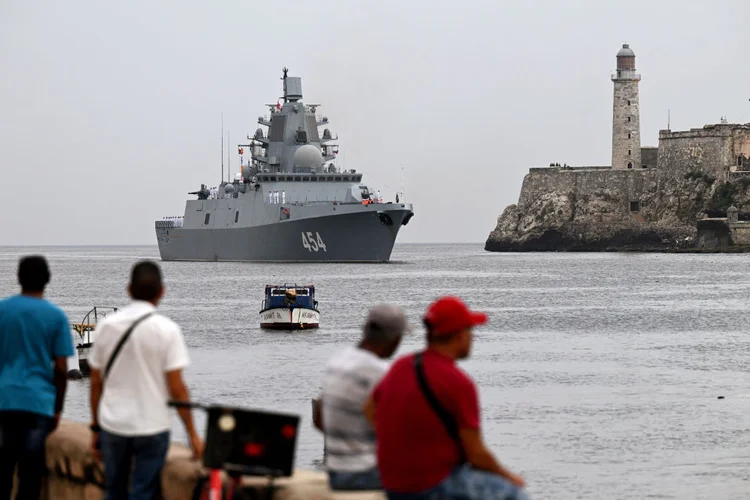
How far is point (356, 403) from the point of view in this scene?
5312mm

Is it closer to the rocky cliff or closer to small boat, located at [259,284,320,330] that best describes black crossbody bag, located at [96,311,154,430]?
small boat, located at [259,284,320,330]

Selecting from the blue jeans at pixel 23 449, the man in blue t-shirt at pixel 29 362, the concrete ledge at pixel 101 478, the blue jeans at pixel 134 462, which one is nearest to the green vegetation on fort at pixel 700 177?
the concrete ledge at pixel 101 478

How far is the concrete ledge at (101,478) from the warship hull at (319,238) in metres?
59.7

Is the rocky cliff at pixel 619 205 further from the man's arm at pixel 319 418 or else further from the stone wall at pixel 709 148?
the man's arm at pixel 319 418

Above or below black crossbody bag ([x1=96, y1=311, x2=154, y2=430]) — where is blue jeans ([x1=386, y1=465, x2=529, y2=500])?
below

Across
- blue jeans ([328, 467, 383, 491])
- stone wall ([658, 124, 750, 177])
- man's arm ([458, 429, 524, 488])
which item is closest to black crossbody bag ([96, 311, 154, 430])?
blue jeans ([328, 467, 383, 491])

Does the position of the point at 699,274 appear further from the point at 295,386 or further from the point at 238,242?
the point at 295,386

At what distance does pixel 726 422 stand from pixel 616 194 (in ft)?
261

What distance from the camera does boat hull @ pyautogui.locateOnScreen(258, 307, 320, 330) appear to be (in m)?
35.9

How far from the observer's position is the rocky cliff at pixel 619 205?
3693 inches

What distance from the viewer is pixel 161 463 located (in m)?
5.68

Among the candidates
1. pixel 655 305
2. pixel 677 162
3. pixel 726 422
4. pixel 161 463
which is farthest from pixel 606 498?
pixel 677 162

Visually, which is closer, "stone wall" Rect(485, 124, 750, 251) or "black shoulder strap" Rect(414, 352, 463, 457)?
"black shoulder strap" Rect(414, 352, 463, 457)

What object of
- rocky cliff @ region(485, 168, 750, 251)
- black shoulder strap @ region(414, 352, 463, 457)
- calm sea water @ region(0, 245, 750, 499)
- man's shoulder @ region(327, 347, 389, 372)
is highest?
rocky cliff @ region(485, 168, 750, 251)
